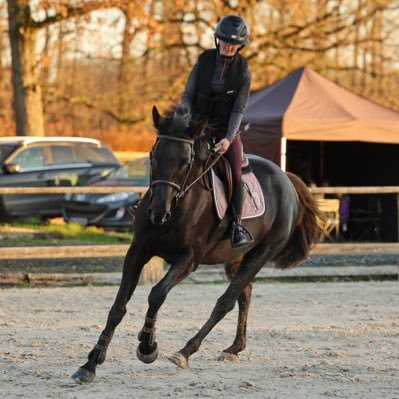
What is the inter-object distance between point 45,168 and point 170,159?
46.0 feet

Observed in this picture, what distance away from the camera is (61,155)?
2094 cm

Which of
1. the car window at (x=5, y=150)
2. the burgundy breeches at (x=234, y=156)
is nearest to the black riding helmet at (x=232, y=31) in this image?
the burgundy breeches at (x=234, y=156)

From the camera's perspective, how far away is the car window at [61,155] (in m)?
20.8

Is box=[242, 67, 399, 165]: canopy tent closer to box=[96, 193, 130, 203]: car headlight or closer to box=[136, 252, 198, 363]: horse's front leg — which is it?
box=[96, 193, 130, 203]: car headlight

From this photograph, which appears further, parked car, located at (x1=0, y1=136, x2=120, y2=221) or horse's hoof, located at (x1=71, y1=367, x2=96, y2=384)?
parked car, located at (x1=0, y1=136, x2=120, y2=221)

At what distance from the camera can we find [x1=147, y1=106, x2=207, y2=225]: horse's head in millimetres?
6613

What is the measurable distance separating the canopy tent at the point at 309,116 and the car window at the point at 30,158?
4.72 metres

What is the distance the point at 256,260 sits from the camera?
823 centimetres

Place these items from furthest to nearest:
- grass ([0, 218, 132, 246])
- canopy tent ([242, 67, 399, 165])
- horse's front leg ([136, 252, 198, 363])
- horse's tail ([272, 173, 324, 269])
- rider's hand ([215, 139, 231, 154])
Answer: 1. canopy tent ([242, 67, 399, 165])
2. grass ([0, 218, 132, 246])
3. horse's tail ([272, 173, 324, 269])
4. rider's hand ([215, 139, 231, 154])
5. horse's front leg ([136, 252, 198, 363])

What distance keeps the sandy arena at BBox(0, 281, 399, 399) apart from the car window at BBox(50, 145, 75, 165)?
A: 8602mm

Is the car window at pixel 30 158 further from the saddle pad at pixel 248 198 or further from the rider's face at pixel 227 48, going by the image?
the rider's face at pixel 227 48

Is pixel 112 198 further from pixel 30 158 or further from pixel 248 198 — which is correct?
pixel 248 198

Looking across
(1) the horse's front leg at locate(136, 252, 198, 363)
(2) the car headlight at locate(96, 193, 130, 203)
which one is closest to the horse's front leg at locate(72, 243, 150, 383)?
(1) the horse's front leg at locate(136, 252, 198, 363)

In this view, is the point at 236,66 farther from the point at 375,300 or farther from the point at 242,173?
the point at 375,300
